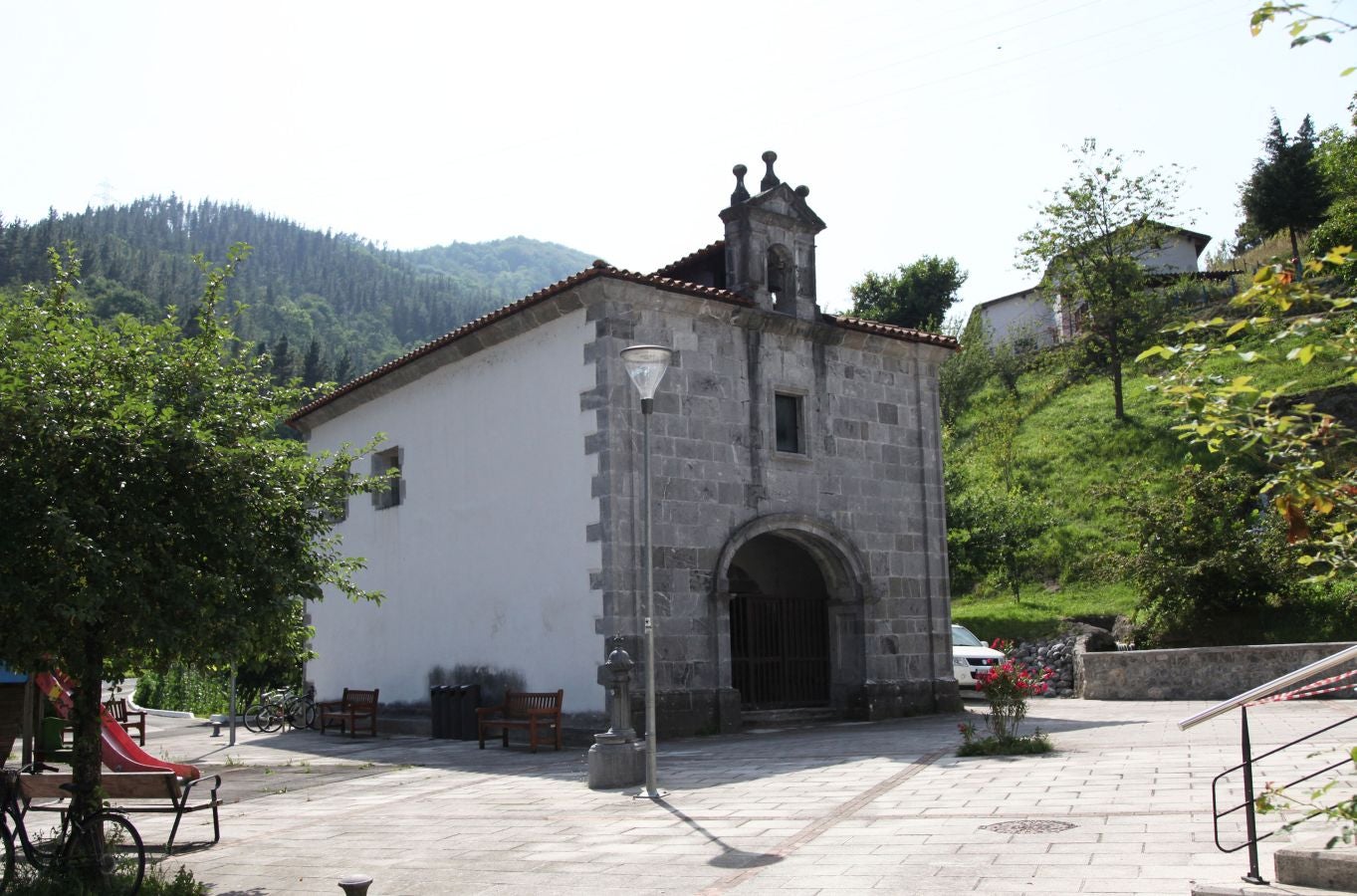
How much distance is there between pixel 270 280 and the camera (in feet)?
541

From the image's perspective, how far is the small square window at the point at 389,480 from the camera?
822 inches

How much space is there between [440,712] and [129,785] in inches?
398

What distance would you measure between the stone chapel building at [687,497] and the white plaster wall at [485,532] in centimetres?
4

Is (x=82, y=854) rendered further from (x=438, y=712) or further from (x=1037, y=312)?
(x=1037, y=312)

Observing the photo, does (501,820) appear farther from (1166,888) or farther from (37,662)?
(1166,888)

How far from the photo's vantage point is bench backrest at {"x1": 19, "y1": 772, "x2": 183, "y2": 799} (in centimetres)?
812


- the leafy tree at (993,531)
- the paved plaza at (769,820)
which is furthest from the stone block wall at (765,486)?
the leafy tree at (993,531)

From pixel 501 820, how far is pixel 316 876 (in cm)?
228

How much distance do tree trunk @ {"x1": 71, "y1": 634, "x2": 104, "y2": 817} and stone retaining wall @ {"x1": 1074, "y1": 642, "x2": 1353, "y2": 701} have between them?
56.4 ft

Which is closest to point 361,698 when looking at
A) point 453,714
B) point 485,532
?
point 453,714

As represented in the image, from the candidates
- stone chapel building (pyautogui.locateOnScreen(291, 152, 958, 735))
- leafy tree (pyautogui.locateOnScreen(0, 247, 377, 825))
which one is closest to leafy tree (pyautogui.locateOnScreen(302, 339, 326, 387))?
stone chapel building (pyautogui.locateOnScreen(291, 152, 958, 735))

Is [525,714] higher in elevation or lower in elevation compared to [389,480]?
lower

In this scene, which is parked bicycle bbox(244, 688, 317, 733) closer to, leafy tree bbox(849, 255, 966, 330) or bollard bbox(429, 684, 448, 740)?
bollard bbox(429, 684, 448, 740)

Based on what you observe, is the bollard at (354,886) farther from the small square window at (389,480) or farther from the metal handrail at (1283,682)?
the small square window at (389,480)
